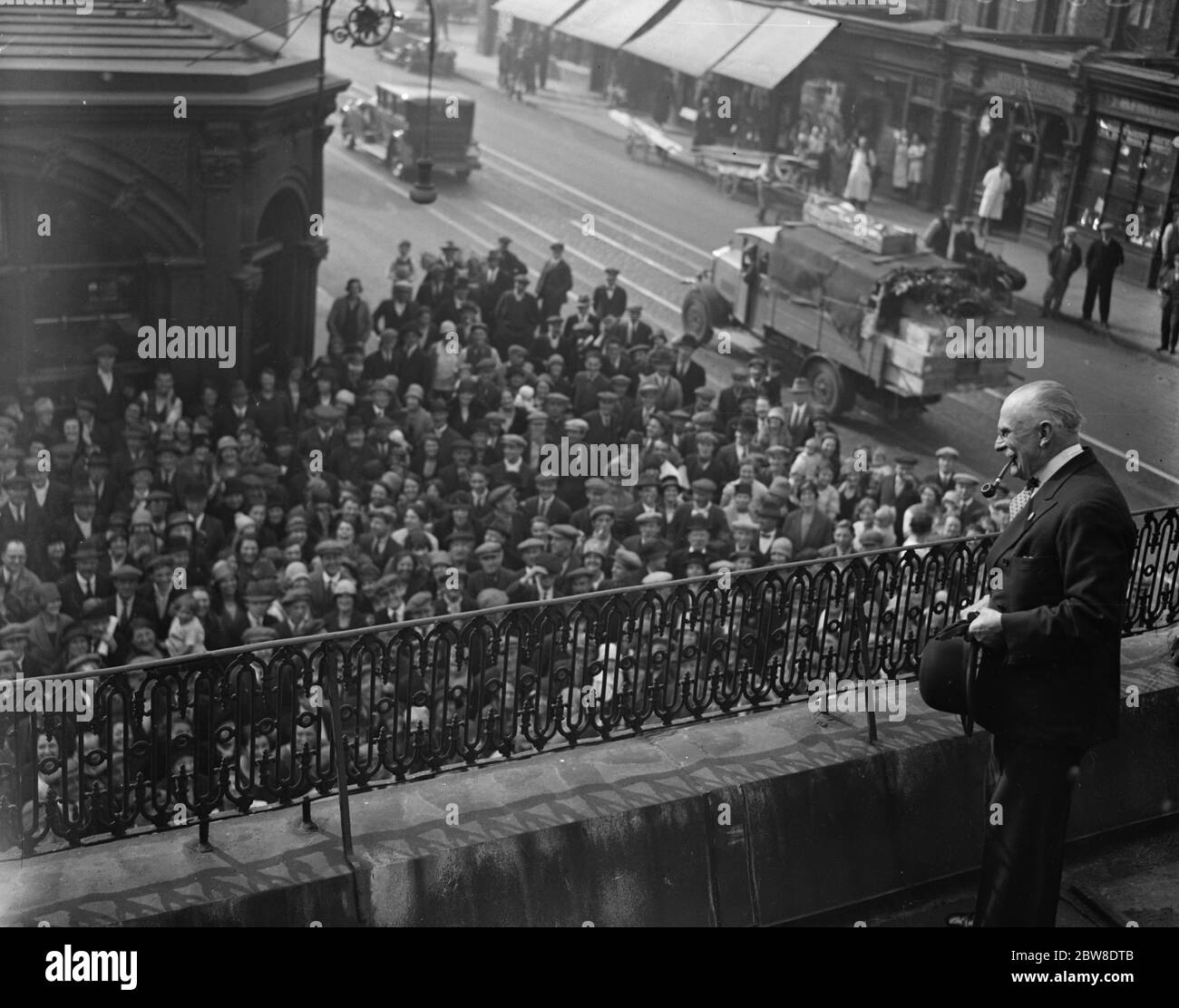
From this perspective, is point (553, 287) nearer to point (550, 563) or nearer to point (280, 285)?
point (280, 285)

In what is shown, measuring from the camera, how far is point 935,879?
7020mm

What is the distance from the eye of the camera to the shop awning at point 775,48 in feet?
95.5

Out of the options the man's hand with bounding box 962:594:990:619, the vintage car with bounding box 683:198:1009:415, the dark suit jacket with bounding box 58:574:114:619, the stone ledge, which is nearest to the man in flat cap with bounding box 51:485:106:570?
the dark suit jacket with bounding box 58:574:114:619

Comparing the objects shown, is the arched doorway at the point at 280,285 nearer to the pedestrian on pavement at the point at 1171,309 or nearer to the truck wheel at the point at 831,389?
the truck wheel at the point at 831,389

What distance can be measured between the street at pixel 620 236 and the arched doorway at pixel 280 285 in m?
6.46

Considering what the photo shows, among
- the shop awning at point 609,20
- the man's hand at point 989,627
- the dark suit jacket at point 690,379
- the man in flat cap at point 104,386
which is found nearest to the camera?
the man's hand at point 989,627

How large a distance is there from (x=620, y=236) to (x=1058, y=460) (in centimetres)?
2612

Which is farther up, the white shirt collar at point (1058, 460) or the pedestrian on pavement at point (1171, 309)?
the white shirt collar at point (1058, 460)

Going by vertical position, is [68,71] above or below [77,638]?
above

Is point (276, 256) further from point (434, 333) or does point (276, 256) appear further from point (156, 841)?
point (156, 841)

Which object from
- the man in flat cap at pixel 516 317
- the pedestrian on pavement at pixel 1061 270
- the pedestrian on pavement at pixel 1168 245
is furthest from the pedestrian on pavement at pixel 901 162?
the man in flat cap at pixel 516 317

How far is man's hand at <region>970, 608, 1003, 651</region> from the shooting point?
5363 millimetres
